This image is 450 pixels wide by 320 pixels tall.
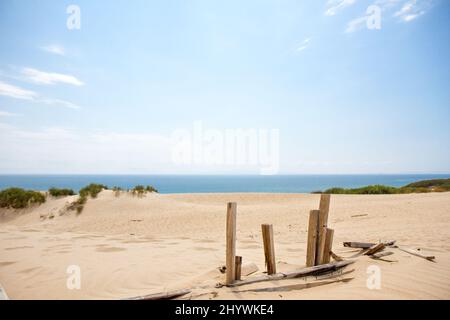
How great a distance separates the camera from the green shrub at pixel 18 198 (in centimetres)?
1606

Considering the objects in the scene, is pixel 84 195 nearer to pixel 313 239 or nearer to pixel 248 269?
pixel 248 269

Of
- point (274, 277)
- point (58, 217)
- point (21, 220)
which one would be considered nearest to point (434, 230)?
point (274, 277)

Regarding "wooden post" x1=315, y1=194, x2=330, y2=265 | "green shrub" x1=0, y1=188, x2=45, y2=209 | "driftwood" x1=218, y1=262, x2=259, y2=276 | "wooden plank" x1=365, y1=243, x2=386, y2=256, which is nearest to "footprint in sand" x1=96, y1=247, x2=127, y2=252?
"driftwood" x1=218, y1=262, x2=259, y2=276

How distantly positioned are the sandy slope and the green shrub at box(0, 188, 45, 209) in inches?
22.4

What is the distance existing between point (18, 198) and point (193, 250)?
1415cm

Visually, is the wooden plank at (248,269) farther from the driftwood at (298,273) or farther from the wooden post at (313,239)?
the wooden post at (313,239)

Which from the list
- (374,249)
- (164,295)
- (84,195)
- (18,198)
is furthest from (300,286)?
(18,198)

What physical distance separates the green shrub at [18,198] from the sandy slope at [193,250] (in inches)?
22.4

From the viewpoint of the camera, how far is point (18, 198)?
1636 centimetres

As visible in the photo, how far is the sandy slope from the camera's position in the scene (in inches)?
172

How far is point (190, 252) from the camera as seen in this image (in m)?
7.57

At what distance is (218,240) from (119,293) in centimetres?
531
